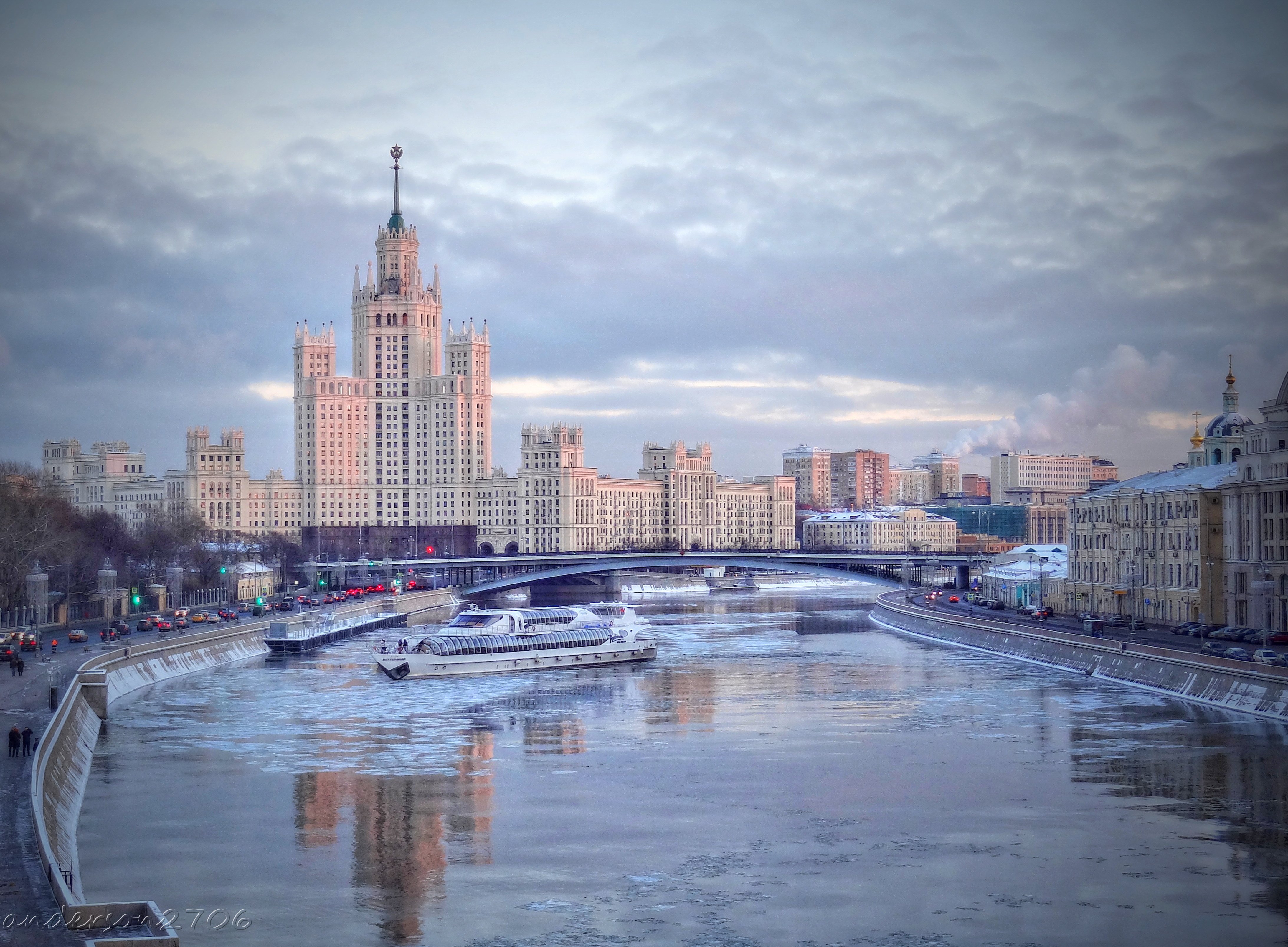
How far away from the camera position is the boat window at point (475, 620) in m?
96.2

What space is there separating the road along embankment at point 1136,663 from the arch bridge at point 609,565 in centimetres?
3805

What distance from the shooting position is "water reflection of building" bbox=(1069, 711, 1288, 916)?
37.3 m

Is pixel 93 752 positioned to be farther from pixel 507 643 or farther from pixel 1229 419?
pixel 1229 419

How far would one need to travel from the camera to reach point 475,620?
97625 millimetres

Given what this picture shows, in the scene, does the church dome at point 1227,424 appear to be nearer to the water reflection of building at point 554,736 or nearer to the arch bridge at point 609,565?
the arch bridge at point 609,565

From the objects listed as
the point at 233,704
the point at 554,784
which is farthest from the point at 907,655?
the point at 554,784

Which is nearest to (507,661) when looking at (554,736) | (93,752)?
(554,736)

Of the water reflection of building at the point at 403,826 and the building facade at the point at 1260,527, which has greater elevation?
the building facade at the point at 1260,527

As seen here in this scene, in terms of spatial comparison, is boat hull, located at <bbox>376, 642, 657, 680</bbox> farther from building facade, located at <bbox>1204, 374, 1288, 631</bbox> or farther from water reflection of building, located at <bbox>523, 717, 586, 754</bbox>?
building facade, located at <bbox>1204, 374, 1288, 631</bbox>

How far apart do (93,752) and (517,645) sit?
39.1m

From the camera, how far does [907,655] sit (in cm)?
9038

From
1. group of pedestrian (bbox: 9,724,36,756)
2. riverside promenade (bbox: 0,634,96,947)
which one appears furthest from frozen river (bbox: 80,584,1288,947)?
group of pedestrian (bbox: 9,724,36,756)

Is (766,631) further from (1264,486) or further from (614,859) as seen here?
(614,859)

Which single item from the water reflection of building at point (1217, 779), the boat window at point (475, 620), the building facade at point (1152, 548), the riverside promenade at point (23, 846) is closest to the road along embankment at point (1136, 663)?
the water reflection of building at point (1217, 779)
